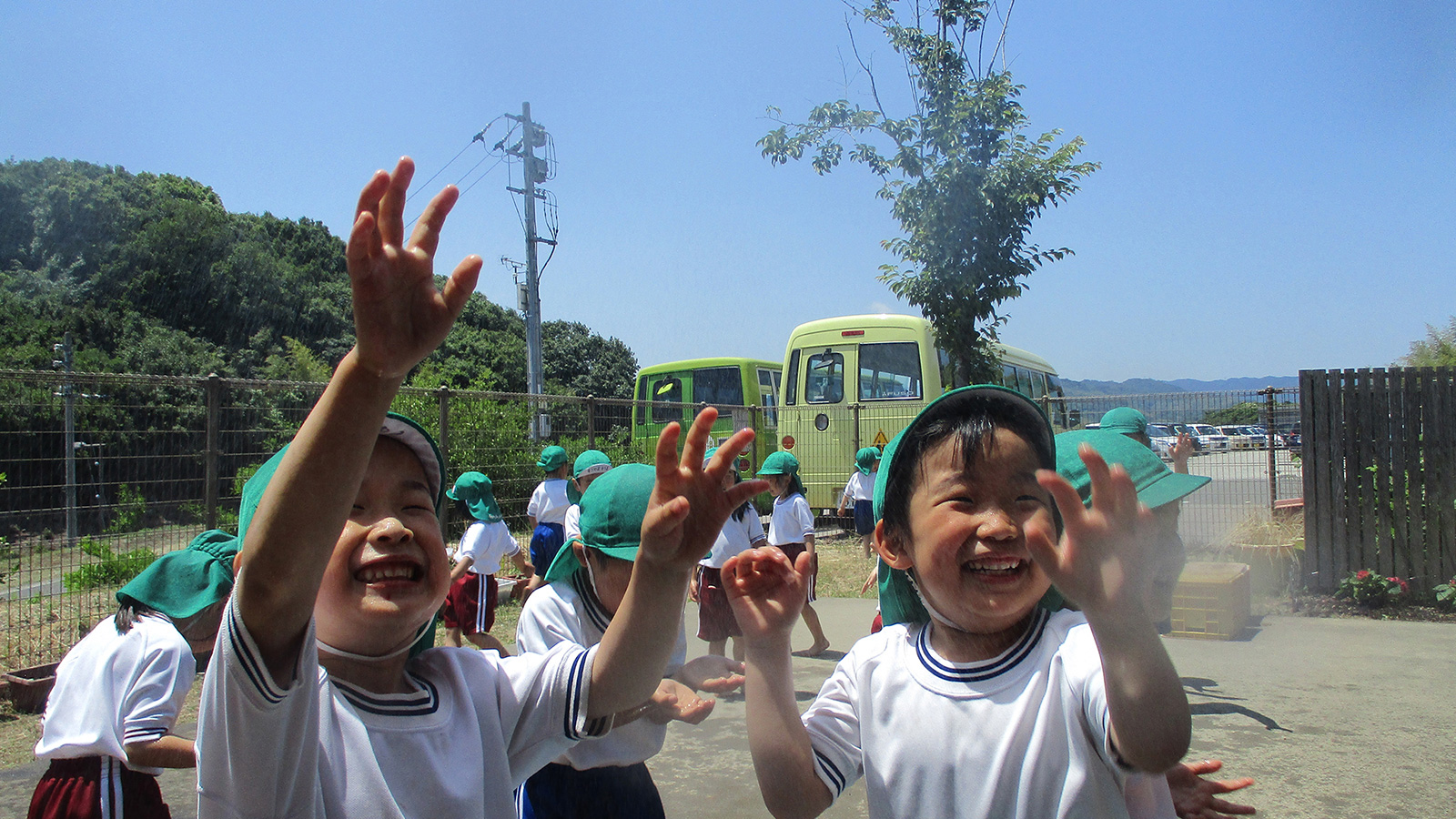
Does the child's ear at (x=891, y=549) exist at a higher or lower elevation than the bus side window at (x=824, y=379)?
lower

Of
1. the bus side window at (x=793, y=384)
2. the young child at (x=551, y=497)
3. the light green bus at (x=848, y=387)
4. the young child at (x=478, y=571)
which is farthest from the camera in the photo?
the bus side window at (x=793, y=384)

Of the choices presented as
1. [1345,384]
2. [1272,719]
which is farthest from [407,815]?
[1345,384]

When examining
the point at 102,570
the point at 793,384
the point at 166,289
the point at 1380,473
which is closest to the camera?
the point at 102,570

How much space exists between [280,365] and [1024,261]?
26.6 meters

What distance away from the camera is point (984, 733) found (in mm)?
1464

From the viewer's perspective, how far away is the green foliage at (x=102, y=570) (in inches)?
222

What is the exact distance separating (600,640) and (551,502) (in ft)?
18.4

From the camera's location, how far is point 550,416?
930 cm

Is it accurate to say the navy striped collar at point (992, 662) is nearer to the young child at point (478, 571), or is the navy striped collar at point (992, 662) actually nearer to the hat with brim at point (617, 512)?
the hat with brim at point (617, 512)

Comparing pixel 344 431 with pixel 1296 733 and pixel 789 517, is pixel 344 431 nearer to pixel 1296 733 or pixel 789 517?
pixel 1296 733

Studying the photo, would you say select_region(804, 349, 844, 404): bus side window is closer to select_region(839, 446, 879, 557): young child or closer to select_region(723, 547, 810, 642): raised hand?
select_region(839, 446, 879, 557): young child

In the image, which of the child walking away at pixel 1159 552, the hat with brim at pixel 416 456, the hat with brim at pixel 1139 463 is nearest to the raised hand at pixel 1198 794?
the child walking away at pixel 1159 552

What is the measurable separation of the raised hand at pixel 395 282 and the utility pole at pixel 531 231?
1851cm

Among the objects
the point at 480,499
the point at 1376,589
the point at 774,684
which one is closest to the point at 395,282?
the point at 774,684
